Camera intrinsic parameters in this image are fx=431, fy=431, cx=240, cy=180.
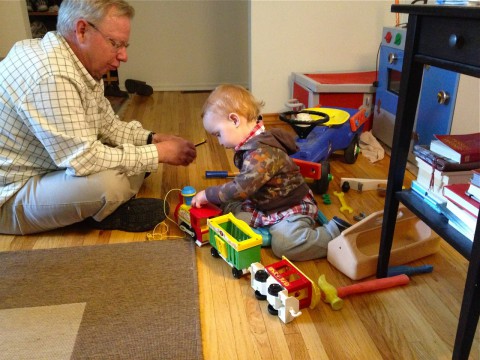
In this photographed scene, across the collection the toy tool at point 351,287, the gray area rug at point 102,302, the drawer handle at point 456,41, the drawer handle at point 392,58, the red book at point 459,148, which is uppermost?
the drawer handle at point 456,41

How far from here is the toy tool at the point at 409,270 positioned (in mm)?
1206

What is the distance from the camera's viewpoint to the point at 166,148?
4.86 ft

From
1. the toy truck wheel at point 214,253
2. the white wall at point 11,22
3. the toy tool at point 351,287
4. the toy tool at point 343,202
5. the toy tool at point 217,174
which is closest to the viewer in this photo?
the toy tool at point 351,287

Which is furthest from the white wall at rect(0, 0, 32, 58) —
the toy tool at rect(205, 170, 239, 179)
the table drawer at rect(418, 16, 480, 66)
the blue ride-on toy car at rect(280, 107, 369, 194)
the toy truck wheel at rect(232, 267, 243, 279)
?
the table drawer at rect(418, 16, 480, 66)

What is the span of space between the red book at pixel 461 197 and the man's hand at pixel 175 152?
→ 868mm

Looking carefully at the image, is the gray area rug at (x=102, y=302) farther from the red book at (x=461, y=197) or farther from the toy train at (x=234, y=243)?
the red book at (x=461, y=197)

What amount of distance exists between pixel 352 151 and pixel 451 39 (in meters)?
1.24

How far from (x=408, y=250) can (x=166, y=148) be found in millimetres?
837

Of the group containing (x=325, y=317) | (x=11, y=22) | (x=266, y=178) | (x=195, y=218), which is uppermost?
(x=11, y=22)

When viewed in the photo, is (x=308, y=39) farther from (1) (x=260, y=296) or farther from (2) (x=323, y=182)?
(1) (x=260, y=296)

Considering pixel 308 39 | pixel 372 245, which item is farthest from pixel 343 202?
pixel 308 39

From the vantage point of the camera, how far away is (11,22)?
280 centimetres

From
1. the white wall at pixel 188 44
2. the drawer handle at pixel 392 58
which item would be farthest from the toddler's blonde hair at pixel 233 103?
the white wall at pixel 188 44

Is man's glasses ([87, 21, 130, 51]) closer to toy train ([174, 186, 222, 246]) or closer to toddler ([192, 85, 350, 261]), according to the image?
toddler ([192, 85, 350, 261])
